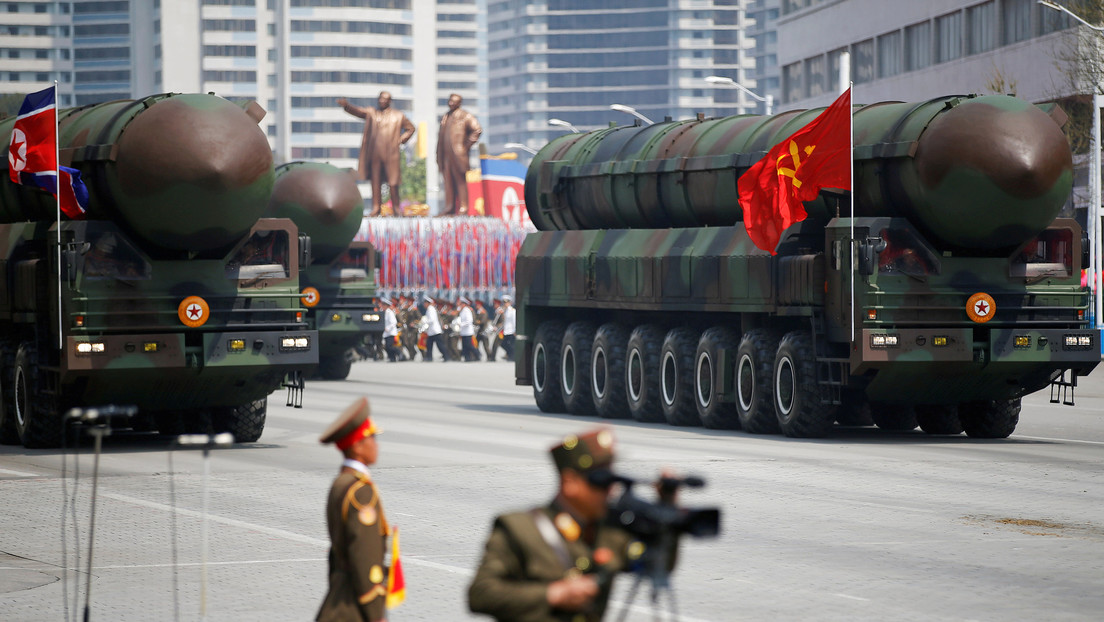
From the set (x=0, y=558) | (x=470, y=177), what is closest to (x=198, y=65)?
(x=470, y=177)

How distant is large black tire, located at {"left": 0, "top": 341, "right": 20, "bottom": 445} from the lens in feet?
74.5

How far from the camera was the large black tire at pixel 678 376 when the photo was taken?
25516 millimetres

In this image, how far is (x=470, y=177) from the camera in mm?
95500

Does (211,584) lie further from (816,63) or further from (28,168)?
(816,63)

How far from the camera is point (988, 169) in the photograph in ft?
70.7

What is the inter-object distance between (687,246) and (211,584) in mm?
14453

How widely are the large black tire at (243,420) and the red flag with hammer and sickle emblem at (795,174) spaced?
21.3 feet

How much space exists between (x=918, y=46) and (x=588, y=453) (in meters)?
59.5

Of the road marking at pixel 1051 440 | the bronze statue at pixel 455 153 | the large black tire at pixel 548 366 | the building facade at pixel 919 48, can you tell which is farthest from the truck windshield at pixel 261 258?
the bronze statue at pixel 455 153

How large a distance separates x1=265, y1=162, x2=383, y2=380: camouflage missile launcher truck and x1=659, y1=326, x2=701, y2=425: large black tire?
10.3 metres

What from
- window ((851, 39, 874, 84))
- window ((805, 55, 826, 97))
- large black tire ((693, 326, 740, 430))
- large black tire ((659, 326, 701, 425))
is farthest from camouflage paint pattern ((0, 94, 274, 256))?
window ((805, 55, 826, 97))

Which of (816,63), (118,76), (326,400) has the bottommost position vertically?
(326,400)

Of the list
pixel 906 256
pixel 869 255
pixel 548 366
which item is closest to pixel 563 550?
pixel 869 255

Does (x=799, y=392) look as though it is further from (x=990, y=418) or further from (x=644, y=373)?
(x=644, y=373)
